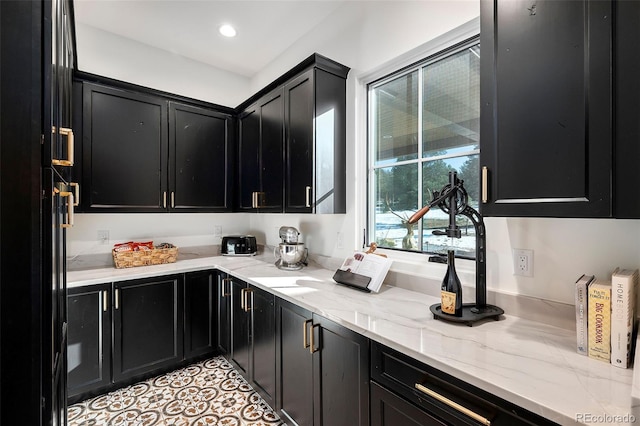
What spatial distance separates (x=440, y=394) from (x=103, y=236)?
2929mm

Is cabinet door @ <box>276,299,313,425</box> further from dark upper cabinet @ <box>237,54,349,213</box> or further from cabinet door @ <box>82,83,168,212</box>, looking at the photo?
cabinet door @ <box>82,83,168,212</box>

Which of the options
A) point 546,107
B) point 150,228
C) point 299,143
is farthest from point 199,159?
point 546,107

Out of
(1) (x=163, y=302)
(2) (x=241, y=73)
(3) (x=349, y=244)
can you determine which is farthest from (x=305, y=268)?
(2) (x=241, y=73)

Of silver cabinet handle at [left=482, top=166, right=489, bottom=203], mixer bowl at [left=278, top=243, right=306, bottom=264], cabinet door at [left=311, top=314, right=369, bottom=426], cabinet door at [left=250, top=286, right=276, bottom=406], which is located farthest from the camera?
mixer bowl at [left=278, top=243, right=306, bottom=264]

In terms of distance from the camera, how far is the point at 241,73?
3369mm

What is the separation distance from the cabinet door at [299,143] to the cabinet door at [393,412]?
49.0 inches

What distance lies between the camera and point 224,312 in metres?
2.46

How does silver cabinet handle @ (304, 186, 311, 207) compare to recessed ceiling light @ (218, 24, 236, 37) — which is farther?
recessed ceiling light @ (218, 24, 236, 37)

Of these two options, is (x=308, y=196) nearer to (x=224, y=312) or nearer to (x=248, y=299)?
(x=248, y=299)

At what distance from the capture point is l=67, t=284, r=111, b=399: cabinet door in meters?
1.95

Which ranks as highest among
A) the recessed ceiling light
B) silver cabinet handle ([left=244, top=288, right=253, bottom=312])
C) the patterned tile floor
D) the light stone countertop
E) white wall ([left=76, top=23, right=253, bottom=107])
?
the recessed ceiling light

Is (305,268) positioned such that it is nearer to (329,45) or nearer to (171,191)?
(171,191)

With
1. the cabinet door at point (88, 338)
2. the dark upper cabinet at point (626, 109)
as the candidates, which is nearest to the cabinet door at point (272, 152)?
the cabinet door at point (88, 338)

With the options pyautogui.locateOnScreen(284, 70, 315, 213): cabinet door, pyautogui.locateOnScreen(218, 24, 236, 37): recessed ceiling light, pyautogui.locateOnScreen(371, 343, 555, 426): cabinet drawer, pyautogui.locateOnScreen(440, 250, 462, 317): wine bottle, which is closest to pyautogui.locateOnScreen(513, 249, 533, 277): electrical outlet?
pyautogui.locateOnScreen(440, 250, 462, 317): wine bottle
